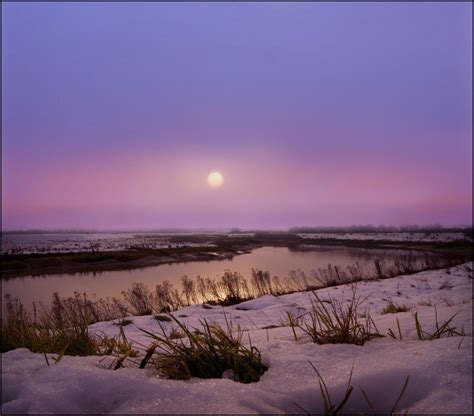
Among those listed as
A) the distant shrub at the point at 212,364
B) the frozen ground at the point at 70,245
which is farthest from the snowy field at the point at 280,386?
the frozen ground at the point at 70,245

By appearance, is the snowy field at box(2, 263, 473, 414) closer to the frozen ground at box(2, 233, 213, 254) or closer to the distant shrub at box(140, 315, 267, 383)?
the distant shrub at box(140, 315, 267, 383)

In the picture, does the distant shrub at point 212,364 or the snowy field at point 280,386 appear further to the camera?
the distant shrub at point 212,364

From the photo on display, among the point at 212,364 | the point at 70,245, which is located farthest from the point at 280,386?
the point at 70,245

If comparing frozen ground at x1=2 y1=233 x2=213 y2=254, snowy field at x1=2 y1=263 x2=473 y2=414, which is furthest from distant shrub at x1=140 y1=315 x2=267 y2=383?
frozen ground at x1=2 y1=233 x2=213 y2=254

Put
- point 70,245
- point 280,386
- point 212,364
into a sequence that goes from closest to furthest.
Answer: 1. point 280,386
2. point 212,364
3. point 70,245

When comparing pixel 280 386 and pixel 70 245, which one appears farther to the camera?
pixel 70 245

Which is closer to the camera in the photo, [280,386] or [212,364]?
[280,386]

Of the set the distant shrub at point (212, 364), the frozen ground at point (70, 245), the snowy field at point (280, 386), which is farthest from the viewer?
the frozen ground at point (70, 245)

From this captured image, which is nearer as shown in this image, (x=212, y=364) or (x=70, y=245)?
(x=212, y=364)

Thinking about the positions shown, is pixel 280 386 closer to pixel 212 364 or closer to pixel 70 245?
pixel 212 364

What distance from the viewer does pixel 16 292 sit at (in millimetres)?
15188

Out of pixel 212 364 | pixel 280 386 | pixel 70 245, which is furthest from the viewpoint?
pixel 70 245

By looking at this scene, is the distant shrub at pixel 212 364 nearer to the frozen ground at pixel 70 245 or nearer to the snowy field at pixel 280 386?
the snowy field at pixel 280 386

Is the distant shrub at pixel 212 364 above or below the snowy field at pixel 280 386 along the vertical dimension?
below
